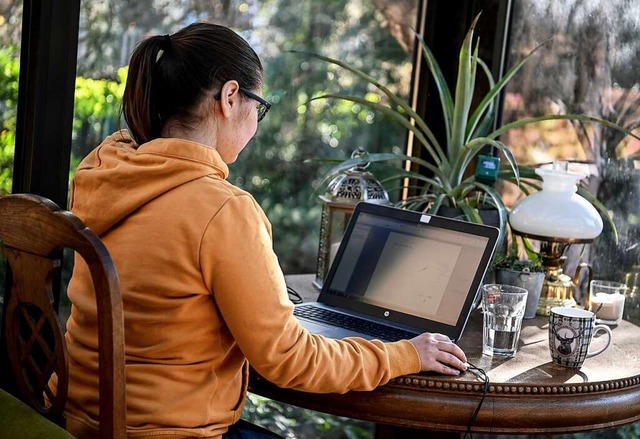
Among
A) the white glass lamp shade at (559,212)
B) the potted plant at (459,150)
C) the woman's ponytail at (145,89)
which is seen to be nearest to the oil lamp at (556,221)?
the white glass lamp shade at (559,212)

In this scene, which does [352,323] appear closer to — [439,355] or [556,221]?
[439,355]

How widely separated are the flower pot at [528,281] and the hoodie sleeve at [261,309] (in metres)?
0.62

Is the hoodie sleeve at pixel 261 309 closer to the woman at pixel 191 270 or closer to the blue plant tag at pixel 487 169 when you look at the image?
the woman at pixel 191 270

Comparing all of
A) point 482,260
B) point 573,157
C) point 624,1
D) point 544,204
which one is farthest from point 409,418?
point 624,1

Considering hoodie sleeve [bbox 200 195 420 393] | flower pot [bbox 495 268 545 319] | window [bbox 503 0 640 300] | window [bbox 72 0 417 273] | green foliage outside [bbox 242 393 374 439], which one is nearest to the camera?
hoodie sleeve [bbox 200 195 420 393]

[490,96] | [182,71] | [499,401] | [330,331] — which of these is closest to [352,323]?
[330,331]

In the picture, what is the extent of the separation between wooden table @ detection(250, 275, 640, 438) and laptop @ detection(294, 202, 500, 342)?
0.19 m

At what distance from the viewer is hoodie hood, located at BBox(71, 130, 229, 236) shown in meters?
1.43

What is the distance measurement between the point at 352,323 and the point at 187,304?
0.52m

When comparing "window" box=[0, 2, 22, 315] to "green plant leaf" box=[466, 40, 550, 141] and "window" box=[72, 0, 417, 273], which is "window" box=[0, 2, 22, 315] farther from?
"green plant leaf" box=[466, 40, 550, 141]

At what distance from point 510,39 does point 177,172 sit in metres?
1.53

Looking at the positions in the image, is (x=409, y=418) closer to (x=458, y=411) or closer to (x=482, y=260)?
(x=458, y=411)

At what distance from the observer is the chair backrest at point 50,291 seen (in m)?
1.24

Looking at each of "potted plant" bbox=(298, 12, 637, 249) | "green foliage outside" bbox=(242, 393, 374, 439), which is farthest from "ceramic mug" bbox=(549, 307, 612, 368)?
"green foliage outside" bbox=(242, 393, 374, 439)
